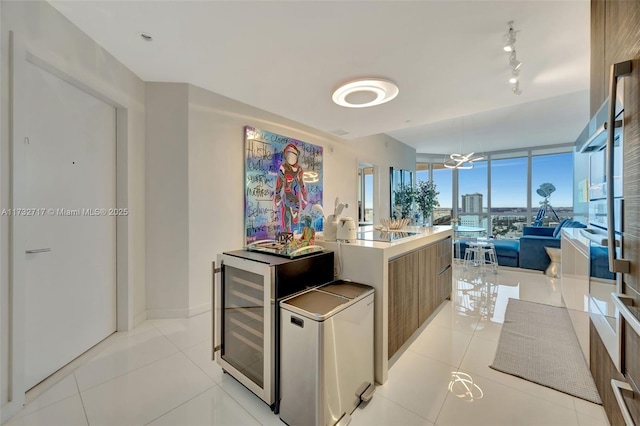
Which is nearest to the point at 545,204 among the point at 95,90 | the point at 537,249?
the point at 537,249

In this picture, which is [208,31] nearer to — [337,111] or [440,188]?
[337,111]

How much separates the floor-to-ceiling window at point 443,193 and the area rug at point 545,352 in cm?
574

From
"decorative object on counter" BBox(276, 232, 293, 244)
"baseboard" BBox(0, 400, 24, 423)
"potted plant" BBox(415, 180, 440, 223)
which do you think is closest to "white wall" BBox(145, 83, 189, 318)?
"baseboard" BBox(0, 400, 24, 423)

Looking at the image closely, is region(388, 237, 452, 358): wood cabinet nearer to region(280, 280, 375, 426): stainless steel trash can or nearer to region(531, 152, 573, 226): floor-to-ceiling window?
region(280, 280, 375, 426): stainless steel trash can

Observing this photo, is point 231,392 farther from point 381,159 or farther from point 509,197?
point 509,197

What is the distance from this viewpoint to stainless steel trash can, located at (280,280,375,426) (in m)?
1.33

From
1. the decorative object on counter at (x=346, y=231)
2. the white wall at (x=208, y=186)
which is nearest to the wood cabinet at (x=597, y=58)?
the decorative object on counter at (x=346, y=231)

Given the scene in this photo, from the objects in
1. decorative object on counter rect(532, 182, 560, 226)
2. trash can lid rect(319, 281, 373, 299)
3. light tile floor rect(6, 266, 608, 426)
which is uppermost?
decorative object on counter rect(532, 182, 560, 226)

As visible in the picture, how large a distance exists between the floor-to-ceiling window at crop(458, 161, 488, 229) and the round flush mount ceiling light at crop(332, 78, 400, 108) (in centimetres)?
694

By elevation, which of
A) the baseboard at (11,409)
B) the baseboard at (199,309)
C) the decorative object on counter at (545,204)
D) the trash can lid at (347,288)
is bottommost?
the baseboard at (11,409)

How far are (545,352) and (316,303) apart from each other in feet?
7.53

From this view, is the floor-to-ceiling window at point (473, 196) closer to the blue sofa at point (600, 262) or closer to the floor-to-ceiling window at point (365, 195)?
the floor-to-ceiling window at point (365, 195)

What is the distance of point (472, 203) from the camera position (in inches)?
332

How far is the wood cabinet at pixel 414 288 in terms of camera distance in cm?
200
